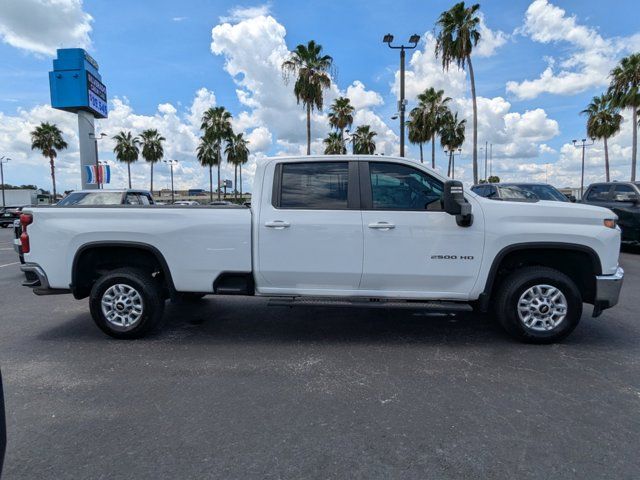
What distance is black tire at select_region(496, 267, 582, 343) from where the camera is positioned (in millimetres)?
4402

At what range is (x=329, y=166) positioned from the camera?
4727mm

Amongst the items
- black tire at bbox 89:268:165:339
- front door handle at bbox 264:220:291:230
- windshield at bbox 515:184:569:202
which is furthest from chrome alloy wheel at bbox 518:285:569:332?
windshield at bbox 515:184:569:202

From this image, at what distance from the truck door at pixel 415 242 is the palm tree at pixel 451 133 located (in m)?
39.0

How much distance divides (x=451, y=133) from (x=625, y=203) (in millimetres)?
35304

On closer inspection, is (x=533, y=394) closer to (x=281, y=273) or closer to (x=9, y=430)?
(x=281, y=273)

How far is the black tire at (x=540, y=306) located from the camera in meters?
4.40

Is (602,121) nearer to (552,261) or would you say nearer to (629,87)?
(629,87)

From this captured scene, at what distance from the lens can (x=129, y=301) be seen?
480 centimetres

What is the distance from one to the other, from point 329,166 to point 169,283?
7.30 feet

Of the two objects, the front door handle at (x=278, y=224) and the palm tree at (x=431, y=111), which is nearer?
the front door handle at (x=278, y=224)

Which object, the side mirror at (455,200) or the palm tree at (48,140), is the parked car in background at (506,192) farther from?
the palm tree at (48,140)

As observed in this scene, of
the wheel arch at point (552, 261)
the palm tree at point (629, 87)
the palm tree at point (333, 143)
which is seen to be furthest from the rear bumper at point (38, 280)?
the palm tree at point (333, 143)

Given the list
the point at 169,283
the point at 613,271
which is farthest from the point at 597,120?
the point at 169,283

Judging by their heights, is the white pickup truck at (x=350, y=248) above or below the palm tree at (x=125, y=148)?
below
